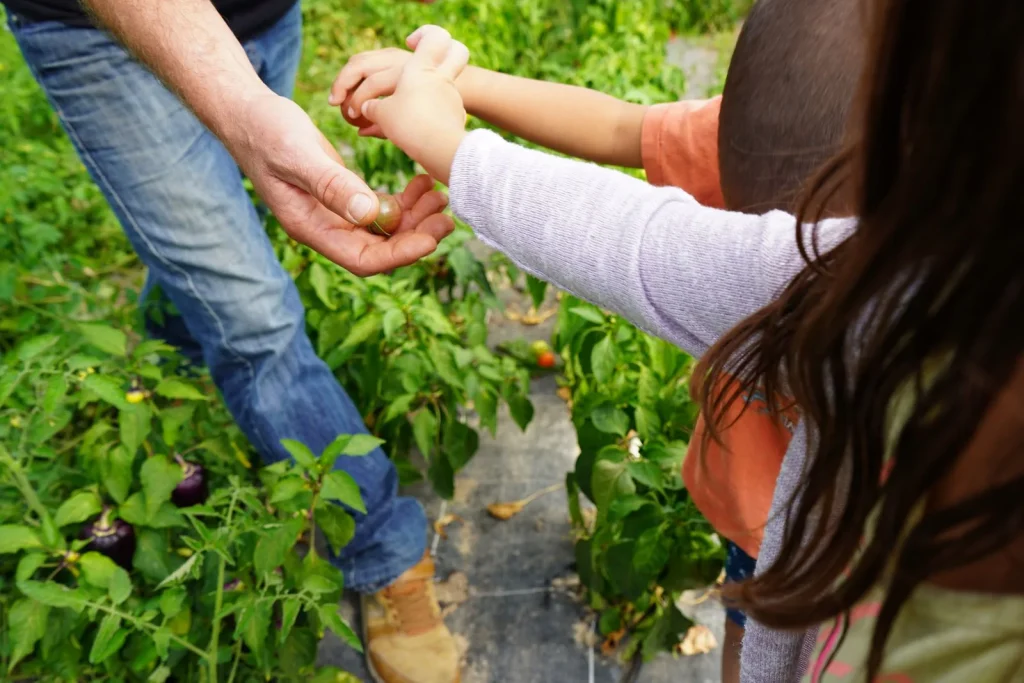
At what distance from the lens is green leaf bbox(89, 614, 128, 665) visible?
3.77 ft

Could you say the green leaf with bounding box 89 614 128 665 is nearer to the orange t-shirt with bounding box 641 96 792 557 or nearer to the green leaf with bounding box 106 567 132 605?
the green leaf with bounding box 106 567 132 605

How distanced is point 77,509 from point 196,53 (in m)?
0.72

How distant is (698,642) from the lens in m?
1.85

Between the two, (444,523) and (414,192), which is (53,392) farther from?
(444,523)

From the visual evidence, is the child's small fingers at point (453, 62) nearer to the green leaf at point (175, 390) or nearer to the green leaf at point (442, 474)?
the green leaf at point (175, 390)

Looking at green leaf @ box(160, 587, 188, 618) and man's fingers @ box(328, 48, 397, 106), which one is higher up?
man's fingers @ box(328, 48, 397, 106)

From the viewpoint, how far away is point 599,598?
1841 mm

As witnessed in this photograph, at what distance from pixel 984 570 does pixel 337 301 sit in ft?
4.76

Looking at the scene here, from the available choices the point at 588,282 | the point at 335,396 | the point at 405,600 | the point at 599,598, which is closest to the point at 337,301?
the point at 335,396

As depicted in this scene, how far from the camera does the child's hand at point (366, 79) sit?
1200 millimetres

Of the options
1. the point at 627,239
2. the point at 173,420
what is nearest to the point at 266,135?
the point at 627,239

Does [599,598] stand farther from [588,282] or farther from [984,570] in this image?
[984,570]

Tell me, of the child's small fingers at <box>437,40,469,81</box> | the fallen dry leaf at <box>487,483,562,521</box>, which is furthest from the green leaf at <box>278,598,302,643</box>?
the fallen dry leaf at <box>487,483,562,521</box>

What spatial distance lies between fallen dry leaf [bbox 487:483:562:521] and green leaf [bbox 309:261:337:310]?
0.71 m
